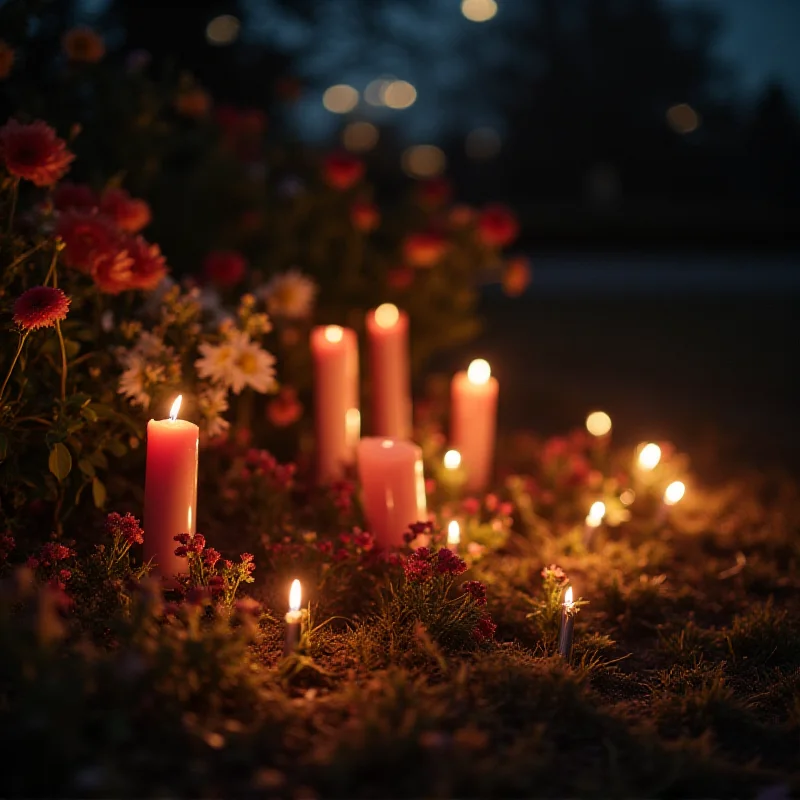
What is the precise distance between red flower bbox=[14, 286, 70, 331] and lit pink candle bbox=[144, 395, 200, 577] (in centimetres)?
38

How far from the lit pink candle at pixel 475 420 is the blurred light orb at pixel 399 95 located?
21861 mm

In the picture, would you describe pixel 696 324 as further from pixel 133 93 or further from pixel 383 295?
pixel 133 93

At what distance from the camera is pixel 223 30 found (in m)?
6.34

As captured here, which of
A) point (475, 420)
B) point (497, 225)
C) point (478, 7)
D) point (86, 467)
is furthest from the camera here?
point (478, 7)

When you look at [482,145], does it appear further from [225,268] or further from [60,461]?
[60,461]

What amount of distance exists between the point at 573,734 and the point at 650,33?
26470 mm

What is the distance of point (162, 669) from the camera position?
1.72 m

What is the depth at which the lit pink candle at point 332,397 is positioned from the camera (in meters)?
3.37

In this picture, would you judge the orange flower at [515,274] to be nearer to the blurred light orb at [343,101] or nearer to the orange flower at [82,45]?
the orange flower at [82,45]

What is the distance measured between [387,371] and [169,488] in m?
1.51

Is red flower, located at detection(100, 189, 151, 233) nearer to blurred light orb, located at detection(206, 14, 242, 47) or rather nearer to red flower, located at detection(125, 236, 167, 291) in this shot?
red flower, located at detection(125, 236, 167, 291)

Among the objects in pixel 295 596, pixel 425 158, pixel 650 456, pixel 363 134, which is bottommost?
pixel 295 596

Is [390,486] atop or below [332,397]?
below

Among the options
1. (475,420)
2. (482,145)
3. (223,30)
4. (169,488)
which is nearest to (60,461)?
(169,488)
